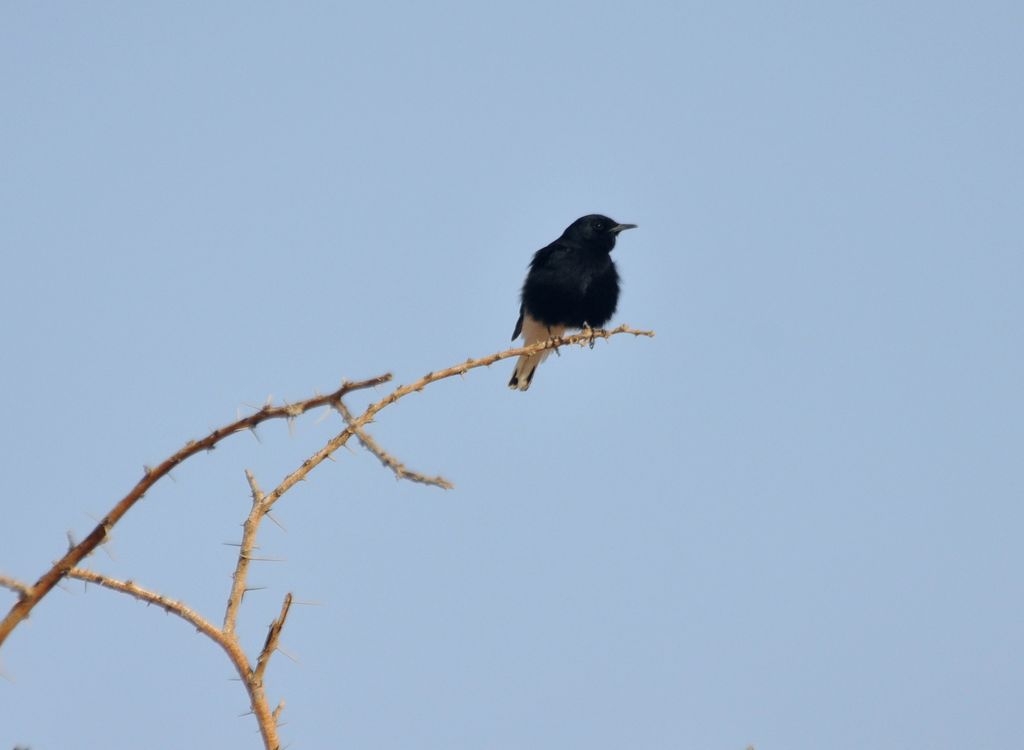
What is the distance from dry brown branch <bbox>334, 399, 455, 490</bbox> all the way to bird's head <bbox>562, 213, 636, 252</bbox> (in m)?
10.4

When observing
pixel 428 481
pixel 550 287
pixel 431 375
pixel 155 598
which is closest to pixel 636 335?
pixel 431 375

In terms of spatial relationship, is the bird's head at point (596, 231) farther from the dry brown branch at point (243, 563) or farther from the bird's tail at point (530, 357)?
the dry brown branch at point (243, 563)

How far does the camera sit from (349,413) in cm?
244

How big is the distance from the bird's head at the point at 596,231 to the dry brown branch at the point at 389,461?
10.4m

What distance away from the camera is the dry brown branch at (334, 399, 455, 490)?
2.41 m

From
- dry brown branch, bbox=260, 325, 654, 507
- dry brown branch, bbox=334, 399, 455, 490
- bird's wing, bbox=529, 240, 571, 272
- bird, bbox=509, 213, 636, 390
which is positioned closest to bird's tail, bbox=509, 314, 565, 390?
bird, bbox=509, 213, 636, 390

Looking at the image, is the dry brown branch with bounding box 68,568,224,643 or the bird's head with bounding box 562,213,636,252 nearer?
the dry brown branch with bounding box 68,568,224,643

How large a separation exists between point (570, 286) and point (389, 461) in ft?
32.1

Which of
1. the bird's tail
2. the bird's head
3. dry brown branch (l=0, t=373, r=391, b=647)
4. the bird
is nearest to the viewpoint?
dry brown branch (l=0, t=373, r=391, b=647)

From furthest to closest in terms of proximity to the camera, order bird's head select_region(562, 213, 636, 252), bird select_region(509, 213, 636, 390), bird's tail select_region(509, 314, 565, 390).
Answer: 1. bird's head select_region(562, 213, 636, 252)
2. bird's tail select_region(509, 314, 565, 390)
3. bird select_region(509, 213, 636, 390)

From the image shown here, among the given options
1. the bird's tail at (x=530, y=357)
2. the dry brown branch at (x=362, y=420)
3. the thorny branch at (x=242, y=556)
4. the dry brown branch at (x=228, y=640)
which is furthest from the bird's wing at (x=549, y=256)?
the dry brown branch at (x=228, y=640)

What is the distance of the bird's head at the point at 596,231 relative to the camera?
42.3ft

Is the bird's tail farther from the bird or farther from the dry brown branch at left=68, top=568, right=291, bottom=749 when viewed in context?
the dry brown branch at left=68, top=568, right=291, bottom=749

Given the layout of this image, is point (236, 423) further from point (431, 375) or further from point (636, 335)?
point (636, 335)
